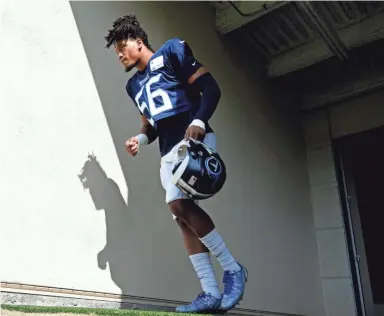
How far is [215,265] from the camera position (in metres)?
2.28

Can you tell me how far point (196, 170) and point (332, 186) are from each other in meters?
2.33

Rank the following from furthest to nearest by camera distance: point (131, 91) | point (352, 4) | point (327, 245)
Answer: point (327, 245)
point (352, 4)
point (131, 91)

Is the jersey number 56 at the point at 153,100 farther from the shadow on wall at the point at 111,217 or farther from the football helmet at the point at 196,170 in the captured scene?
the shadow on wall at the point at 111,217

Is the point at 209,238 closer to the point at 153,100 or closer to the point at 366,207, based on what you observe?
the point at 153,100

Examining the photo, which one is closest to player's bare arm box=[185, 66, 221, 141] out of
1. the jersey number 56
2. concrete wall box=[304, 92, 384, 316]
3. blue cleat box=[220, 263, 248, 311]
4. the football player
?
the football player

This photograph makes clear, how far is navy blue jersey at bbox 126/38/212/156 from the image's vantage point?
63.4 inches

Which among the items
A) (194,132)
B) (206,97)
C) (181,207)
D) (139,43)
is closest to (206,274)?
(181,207)

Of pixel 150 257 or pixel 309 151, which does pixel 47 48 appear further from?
pixel 309 151

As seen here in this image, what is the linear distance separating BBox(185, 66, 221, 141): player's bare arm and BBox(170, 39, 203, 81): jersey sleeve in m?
0.02

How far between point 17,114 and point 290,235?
6.75 ft

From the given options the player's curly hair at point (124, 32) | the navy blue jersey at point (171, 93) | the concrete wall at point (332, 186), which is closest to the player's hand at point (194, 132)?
the navy blue jersey at point (171, 93)

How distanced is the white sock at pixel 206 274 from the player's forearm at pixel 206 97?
460 mm

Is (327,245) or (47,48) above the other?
(47,48)

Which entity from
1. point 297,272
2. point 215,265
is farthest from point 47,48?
point 297,272
